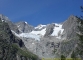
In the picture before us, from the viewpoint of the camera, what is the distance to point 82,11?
27.4 metres

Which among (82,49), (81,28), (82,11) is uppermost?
(82,11)

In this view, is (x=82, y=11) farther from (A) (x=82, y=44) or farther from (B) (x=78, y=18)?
(A) (x=82, y=44)

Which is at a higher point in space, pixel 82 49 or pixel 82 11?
pixel 82 11

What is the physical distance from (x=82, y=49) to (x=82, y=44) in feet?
2.02

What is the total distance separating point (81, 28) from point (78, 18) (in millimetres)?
1228

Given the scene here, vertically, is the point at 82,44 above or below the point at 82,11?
below

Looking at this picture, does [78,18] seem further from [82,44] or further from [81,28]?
[82,44]

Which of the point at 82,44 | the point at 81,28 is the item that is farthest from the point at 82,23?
the point at 82,44

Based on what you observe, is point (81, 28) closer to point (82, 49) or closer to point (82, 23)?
point (82, 23)

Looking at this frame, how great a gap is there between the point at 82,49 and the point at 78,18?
381cm

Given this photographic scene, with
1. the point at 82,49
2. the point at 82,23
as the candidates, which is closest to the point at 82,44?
the point at 82,49

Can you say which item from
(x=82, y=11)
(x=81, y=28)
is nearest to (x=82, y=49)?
(x=81, y=28)

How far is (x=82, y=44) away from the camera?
27781 mm

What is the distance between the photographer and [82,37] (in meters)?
26.7
